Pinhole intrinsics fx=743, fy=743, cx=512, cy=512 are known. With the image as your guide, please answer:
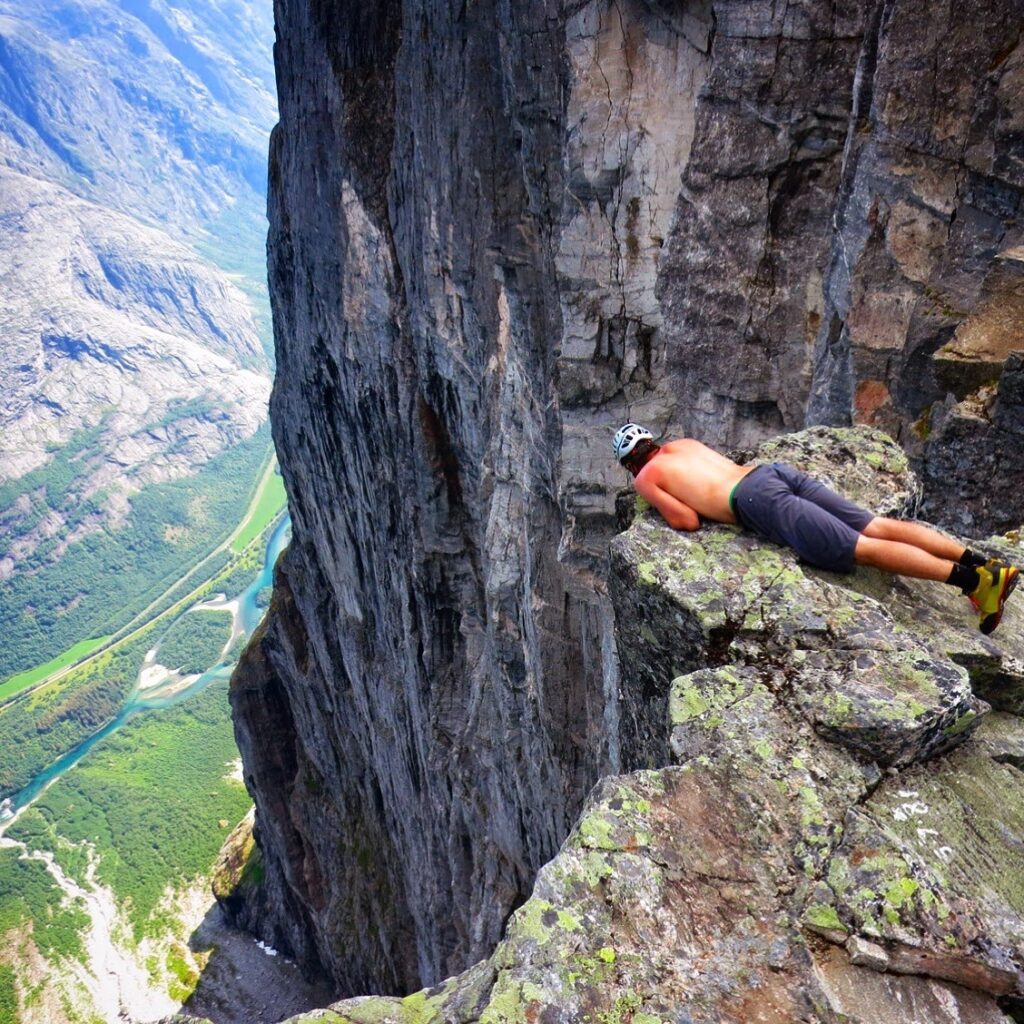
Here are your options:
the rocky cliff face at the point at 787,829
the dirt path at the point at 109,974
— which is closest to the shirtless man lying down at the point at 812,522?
the rocky cliff face at the point at 787,829

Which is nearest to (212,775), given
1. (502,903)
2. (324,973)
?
(324,973)

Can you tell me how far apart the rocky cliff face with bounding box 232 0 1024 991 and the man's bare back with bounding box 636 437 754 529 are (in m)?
2.37

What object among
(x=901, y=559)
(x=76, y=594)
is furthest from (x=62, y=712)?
(x=901, y=559)

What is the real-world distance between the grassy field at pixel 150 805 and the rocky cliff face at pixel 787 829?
75856 millimetres

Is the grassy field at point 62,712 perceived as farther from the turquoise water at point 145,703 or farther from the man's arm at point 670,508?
the man's arm at point 670,508

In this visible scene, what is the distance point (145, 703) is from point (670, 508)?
14587cm

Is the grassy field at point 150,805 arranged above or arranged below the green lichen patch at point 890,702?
below

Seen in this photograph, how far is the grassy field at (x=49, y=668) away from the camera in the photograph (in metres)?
148

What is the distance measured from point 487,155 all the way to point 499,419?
22.2 feet

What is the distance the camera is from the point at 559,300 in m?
17.7

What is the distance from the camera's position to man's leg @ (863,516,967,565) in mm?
7391

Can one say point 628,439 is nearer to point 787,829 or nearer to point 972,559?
point 972,559

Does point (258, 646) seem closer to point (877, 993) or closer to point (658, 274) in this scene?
point (658, 274)

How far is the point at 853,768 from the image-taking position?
5973 millimetres
